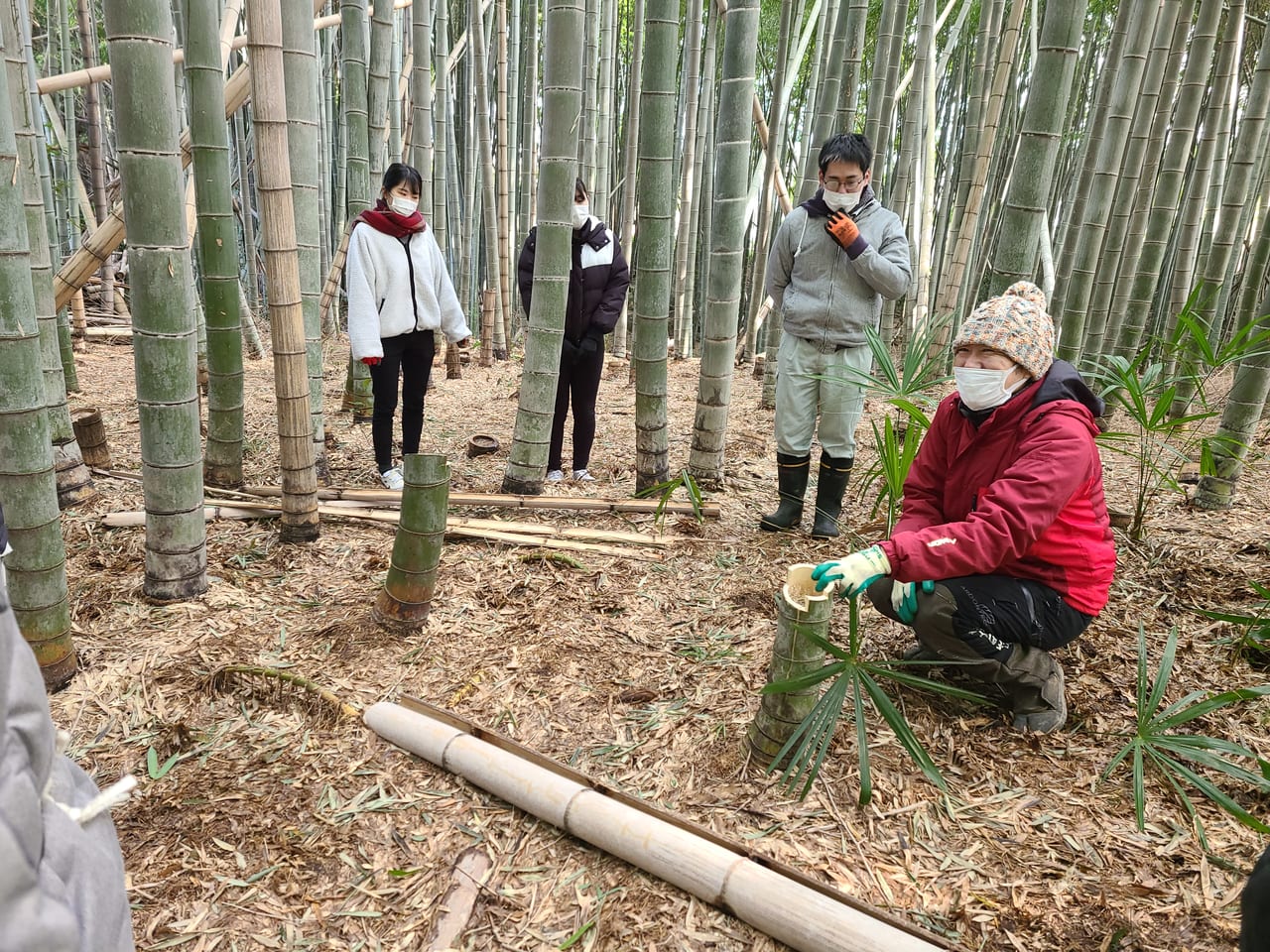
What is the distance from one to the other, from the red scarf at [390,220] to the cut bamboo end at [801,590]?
2.43 metres

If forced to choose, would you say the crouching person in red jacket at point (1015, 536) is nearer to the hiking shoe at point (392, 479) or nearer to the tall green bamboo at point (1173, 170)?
the hiking shoe at point (392, 479)

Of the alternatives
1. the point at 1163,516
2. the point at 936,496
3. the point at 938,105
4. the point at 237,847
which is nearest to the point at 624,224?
the point at 938,105

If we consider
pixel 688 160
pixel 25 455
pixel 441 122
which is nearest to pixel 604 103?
pixel 688 160

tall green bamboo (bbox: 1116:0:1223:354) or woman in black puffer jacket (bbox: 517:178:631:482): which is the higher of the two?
tall green bamboo (bbox: 1116:0:1223:354)

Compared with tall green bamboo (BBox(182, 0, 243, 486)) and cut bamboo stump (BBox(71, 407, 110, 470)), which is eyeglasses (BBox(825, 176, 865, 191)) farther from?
cut bamboo stump (BBox(71, 407, 110, 470))

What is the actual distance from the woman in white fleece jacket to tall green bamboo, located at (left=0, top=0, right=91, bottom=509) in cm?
103

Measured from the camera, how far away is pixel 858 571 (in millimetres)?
1777

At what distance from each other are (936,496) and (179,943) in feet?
6.54

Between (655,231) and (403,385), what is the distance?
1297 mm

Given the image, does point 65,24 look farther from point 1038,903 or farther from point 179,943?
point 1038,903

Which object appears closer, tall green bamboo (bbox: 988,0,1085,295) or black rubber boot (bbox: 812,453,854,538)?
tall green bamboo (bbox: 988,0,1085,295)

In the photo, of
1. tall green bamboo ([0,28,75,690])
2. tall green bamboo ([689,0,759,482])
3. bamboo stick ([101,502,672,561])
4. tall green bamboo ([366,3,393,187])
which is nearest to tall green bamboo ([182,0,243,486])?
bamboo stick ([101,502,672,561])

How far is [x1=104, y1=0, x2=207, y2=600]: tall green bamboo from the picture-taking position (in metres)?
2.08

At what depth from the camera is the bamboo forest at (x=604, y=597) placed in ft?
5.17
